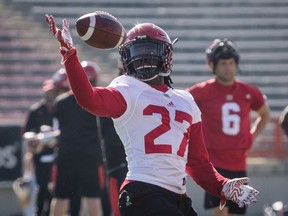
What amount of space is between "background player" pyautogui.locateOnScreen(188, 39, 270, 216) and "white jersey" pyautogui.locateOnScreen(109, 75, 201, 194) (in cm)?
301

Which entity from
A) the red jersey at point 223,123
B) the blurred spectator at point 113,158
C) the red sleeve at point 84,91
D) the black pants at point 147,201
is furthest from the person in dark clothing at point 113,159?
the red sleeve at point 84,91

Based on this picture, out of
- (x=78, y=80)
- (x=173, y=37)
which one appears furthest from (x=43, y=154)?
(x=78, y=80)

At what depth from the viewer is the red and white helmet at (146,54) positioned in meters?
4.58

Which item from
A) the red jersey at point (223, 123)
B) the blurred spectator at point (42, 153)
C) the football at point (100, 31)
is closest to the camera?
the football at point (100, 31)

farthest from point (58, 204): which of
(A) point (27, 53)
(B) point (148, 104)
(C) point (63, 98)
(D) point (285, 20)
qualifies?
(D) point (285, 20)

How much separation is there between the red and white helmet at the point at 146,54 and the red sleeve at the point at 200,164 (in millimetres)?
378

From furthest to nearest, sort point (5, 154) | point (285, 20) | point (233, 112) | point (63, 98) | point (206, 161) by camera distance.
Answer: point (285, 20) < point (5, 154) < point (63, 98) < point (233, 112) < point (206, 161)

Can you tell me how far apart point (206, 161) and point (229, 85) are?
119 inches

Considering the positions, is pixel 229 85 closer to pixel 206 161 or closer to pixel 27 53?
pixel 206 161

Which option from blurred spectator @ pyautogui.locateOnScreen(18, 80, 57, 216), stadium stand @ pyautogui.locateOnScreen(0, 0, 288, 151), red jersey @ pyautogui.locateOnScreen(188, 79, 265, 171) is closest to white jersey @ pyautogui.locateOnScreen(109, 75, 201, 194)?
red jersey @ pyautogui.locateOnScreen(188, 79, 265, 171)

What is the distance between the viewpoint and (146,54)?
4.58 metres

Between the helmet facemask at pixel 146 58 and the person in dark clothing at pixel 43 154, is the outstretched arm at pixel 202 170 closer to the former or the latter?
the helmet facemask at pixel 146 58

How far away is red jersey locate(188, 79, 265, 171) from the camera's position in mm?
7555

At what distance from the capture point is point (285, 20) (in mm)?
15172
